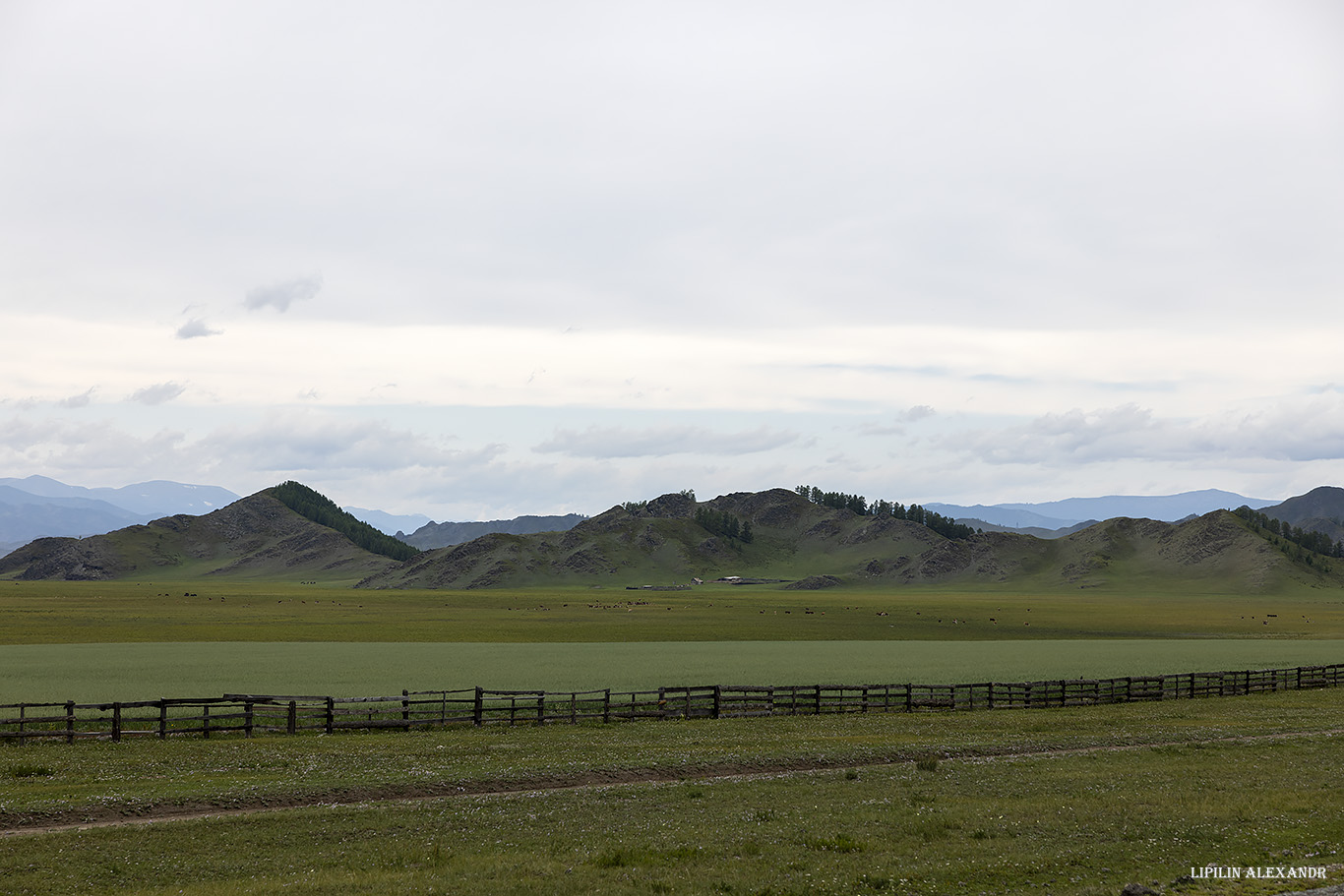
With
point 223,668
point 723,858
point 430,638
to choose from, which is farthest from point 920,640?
point 723,858

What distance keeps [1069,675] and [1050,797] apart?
128 feet

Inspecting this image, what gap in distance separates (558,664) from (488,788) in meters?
38.8

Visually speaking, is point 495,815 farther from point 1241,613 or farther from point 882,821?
point 1241,613

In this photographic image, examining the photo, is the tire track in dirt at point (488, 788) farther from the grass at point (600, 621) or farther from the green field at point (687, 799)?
the grass at point (600, 621)

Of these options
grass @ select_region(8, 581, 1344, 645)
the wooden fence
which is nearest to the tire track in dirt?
the wooden fence

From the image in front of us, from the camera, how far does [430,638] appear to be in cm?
9269

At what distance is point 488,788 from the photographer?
24.5 metres

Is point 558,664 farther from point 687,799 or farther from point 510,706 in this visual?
point 687,799

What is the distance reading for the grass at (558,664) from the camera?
4959 cm

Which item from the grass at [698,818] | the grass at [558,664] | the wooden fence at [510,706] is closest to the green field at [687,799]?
the grass at [698,818]

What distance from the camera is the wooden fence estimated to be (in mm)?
32781

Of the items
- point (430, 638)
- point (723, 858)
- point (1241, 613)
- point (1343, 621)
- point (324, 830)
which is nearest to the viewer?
point (723, 858)

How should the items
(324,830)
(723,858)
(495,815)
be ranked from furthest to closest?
(495,815)
(324,830)
(723,858)

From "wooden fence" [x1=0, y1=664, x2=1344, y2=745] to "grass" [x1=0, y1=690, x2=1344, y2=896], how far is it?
1.75m
